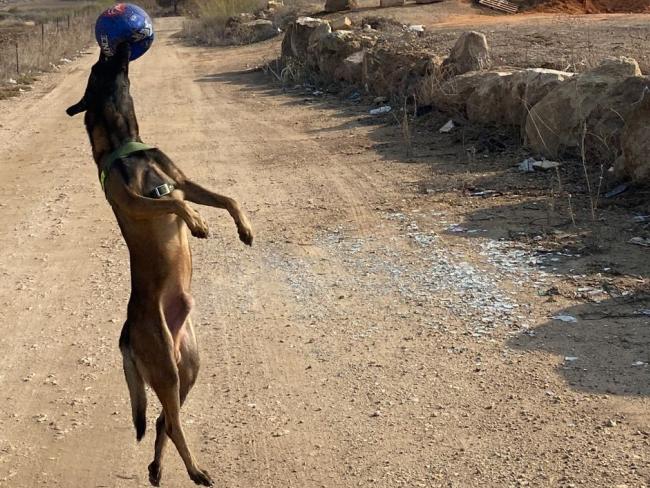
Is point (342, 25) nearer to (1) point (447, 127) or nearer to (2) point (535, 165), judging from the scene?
(1) point (447, 127)

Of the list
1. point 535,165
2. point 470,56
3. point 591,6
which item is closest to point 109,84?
point 535,165

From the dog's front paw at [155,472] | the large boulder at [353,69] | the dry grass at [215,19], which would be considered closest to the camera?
the dog's front paw at [155,472]

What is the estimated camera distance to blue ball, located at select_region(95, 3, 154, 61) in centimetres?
373

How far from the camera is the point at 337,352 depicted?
19.5 ft

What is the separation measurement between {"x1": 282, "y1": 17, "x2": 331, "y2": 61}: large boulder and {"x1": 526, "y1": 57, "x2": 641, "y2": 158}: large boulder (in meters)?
10.1

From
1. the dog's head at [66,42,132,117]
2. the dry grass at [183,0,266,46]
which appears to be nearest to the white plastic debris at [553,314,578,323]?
the dog's head at [66,42,132,117]

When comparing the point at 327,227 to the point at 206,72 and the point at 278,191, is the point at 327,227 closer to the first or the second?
the point at 278,191

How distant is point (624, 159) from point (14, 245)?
5.46 meters

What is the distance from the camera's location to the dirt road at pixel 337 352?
4602mm

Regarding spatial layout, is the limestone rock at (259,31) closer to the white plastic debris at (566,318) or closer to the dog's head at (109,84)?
the white plastic debris at (566,318)

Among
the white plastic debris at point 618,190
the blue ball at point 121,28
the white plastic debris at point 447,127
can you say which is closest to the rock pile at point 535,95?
the white plastic debris at point 618,190

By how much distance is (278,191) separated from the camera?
1044 cm

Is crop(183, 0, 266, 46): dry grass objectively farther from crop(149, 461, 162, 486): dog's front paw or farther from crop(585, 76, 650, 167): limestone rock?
crop(149, 461, 162, 486): dog's front paw

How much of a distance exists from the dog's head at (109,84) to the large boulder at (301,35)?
16.5m
